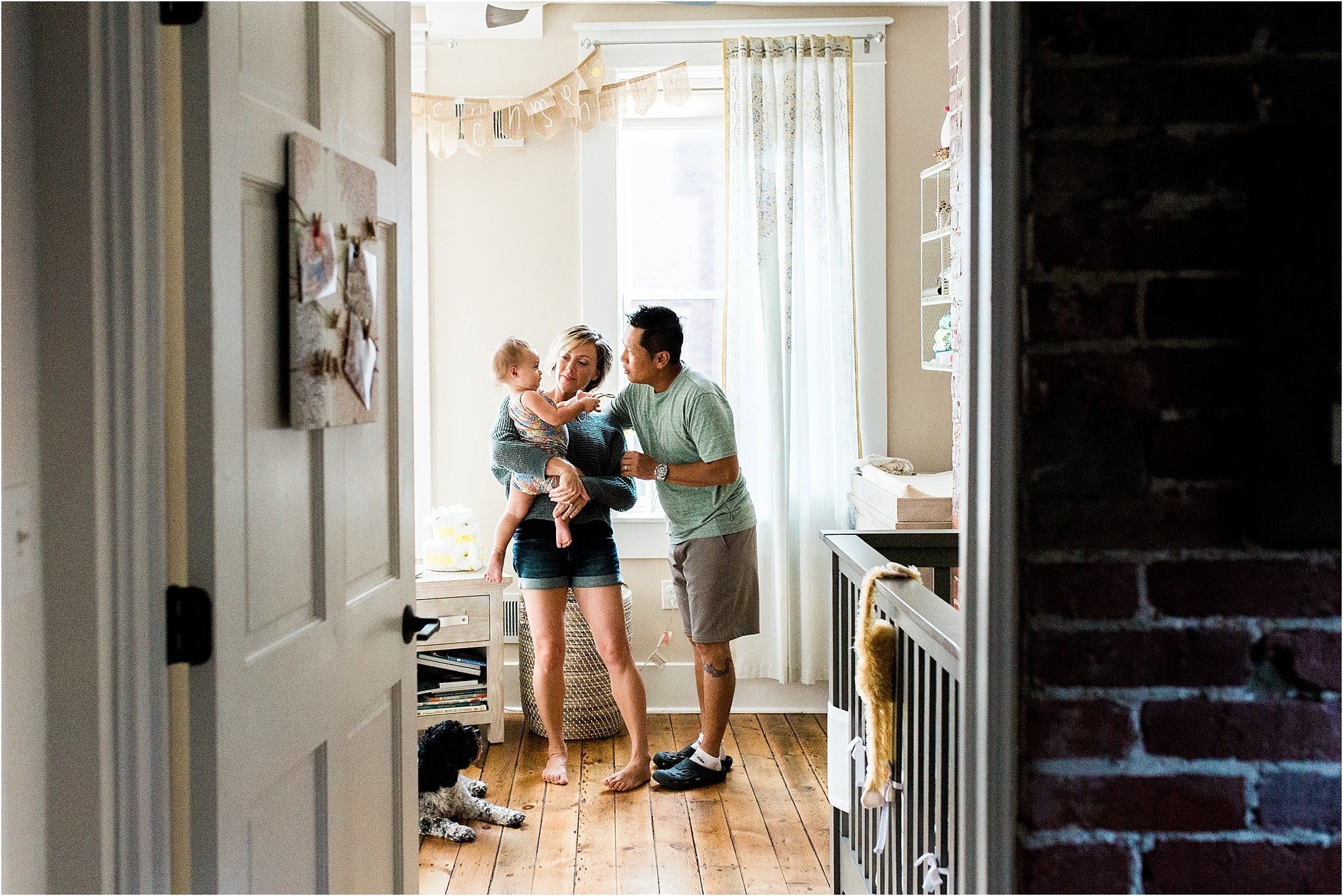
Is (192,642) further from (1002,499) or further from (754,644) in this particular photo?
(754,644)

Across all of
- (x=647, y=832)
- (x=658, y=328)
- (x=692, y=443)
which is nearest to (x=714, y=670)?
(x=647, y=832)

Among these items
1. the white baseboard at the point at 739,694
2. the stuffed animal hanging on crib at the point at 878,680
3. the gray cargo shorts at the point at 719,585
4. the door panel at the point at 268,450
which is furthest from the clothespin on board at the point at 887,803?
the white baseboard at the point at 739,694

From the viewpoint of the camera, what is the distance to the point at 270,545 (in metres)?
1.46

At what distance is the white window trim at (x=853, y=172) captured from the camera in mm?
4066

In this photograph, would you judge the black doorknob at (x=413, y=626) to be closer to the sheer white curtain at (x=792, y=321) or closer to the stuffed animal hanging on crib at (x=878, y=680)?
the stuffed animal hanging on crib at (x=878, y=680)

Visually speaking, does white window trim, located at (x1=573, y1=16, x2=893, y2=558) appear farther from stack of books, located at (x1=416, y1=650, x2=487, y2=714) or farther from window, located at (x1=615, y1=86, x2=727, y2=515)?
stack of books, located at (x1=416, y1=650, x2=487, y2=714)

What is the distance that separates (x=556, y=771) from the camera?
3498mm

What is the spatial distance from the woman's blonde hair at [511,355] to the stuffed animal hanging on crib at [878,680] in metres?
1.68

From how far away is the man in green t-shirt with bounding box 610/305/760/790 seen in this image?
130 inches

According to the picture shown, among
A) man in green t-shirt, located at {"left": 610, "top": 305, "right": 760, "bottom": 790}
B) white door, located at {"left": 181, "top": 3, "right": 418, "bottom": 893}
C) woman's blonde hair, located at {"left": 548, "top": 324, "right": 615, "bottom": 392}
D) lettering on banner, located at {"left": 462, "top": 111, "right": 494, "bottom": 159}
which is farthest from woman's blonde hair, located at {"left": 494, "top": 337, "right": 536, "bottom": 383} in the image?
white door, located at {"left": 181, "top": 3, "right": 418, "bottom": 893}

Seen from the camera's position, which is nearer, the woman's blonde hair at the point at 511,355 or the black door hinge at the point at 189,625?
the black door hinge at the point at 189,625

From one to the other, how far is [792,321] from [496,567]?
137cm

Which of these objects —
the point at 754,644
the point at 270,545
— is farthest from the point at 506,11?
the point at 270,545

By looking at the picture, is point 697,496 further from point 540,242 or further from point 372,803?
point 372,803
